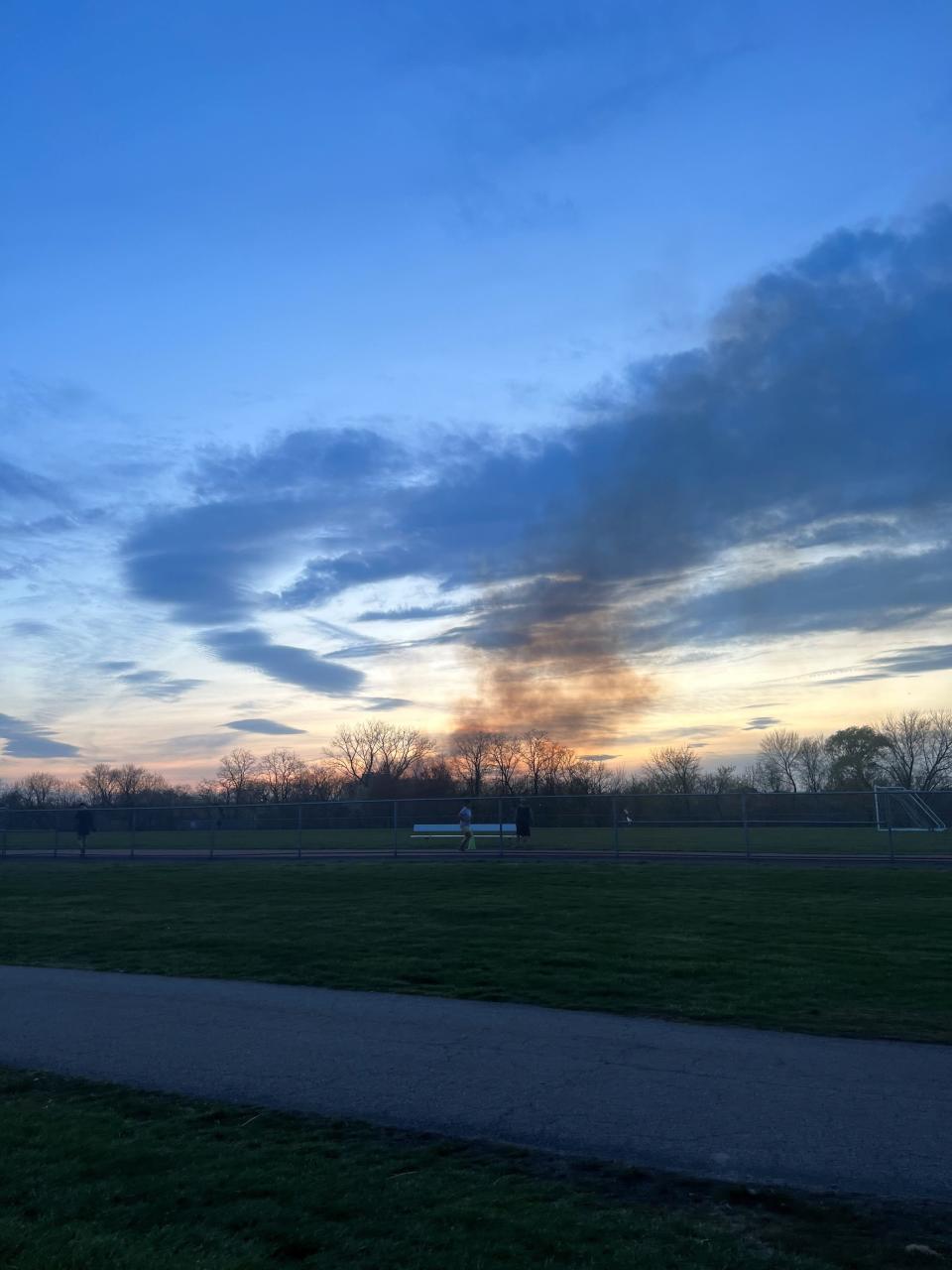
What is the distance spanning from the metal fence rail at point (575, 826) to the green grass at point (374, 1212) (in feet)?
64.8

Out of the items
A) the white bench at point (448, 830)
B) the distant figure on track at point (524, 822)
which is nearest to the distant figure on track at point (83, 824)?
the white bench at point (448, 830)

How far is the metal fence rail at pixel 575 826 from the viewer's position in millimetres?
25875

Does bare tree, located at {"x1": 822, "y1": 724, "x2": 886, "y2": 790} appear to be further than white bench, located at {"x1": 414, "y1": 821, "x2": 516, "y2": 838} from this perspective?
Yes

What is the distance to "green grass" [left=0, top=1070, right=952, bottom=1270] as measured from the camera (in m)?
4.12

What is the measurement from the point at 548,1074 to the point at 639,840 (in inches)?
805

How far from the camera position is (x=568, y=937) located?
506 inches

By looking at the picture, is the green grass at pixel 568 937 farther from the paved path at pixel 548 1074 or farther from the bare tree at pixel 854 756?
the bare tree at pixel 854 756

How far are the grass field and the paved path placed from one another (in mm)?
17501

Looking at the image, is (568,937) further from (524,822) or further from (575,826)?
(524,822)

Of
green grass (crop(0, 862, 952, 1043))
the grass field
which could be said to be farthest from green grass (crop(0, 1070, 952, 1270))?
the grass field

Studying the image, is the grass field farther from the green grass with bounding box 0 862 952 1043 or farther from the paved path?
the paved path

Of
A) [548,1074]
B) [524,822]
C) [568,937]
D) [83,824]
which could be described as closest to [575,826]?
[524,822]

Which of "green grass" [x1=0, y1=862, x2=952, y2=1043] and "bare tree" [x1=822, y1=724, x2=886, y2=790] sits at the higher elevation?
"bare tree" [x1=822, y1=724, x2=886, y2=790]

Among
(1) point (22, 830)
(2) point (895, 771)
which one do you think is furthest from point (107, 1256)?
(2) point (895, 771)
